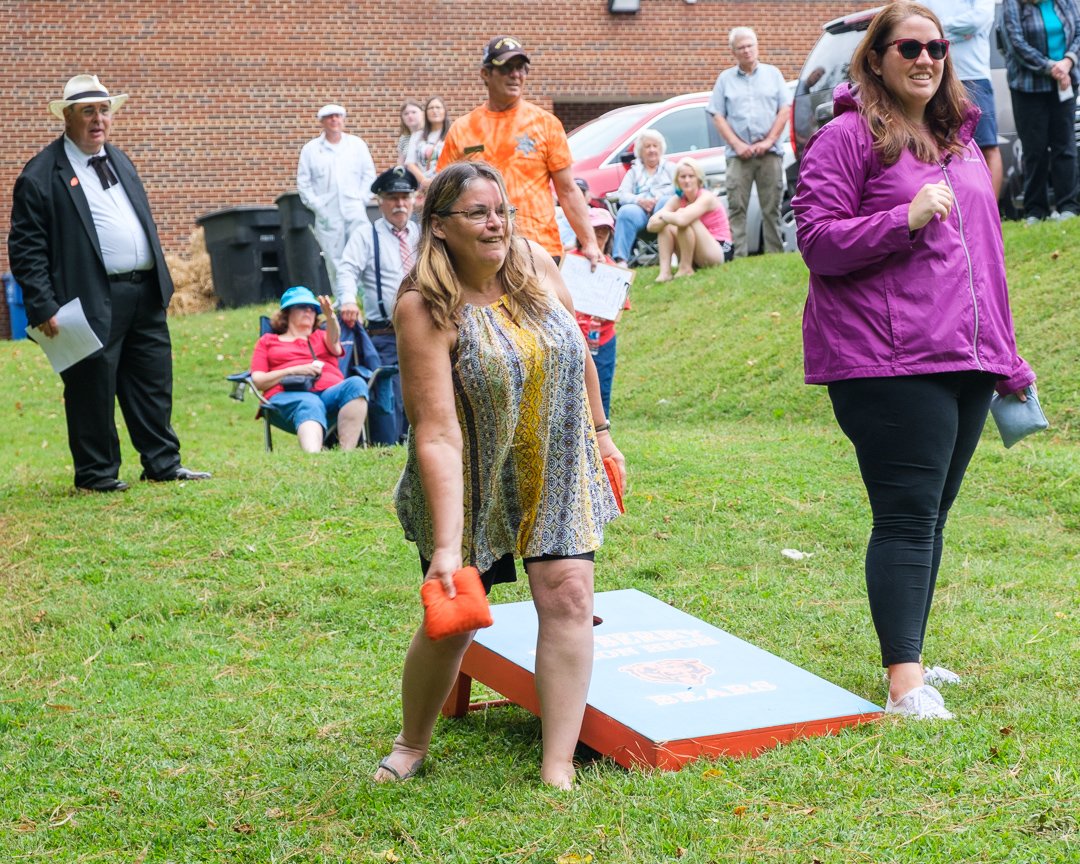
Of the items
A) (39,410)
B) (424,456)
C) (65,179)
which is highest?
(65,179)

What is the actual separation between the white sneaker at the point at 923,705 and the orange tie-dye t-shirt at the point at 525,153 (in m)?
3.74

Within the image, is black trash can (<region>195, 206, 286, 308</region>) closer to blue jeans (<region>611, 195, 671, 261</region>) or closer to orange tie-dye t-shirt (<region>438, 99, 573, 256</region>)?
blue jeans (<region>611, 195, 671, 261</region>)

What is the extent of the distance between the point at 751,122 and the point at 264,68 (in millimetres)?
10448

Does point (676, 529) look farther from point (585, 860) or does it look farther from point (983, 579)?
point (585, 860)

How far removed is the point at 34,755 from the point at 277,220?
47.5ft

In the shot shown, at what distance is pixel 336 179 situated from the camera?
13078 mm

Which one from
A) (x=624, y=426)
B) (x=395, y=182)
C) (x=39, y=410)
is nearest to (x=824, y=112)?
(x=624, y=426)

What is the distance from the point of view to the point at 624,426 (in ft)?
32.9

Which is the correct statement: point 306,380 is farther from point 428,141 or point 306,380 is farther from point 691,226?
point 691,226

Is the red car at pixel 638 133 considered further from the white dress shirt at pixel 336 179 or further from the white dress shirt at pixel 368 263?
the white dress shirt at pixel 368 263

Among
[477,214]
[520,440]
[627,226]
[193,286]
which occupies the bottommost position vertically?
[193,286]

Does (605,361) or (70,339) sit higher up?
(70,339)

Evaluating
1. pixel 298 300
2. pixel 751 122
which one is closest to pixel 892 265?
pixel 298 300

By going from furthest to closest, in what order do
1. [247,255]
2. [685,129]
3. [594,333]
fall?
[247,255] → [685,129] → [594,333]
